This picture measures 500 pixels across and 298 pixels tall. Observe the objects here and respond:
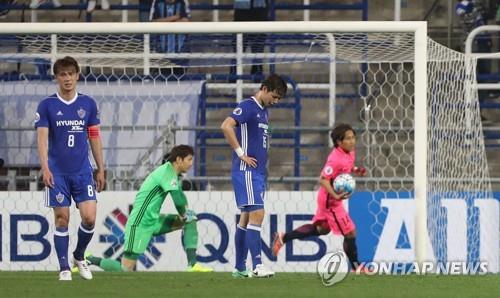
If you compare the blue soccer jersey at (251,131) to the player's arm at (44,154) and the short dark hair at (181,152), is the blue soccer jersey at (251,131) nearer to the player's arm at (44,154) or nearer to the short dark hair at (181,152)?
the player's arm at (44,154)

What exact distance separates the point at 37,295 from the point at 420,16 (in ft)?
41.0

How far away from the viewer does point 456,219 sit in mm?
15883

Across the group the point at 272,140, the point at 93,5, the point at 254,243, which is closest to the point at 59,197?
the point at 254,243

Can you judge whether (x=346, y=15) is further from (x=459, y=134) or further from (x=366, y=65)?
(x=459, y=134)

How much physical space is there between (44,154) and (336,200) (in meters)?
4.02

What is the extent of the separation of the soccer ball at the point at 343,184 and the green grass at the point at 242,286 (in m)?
1.95

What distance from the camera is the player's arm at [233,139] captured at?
12.2 metres

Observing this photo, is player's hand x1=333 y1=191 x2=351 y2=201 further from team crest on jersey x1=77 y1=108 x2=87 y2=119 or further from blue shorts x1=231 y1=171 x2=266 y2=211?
team crest on jersey x1=77 y1=108 x2=87 y2=119

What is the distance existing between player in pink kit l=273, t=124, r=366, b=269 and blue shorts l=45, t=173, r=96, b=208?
3317 mm

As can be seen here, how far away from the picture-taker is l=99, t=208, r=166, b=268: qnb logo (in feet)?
53.2

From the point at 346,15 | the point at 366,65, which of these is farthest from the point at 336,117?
the point at 346,15

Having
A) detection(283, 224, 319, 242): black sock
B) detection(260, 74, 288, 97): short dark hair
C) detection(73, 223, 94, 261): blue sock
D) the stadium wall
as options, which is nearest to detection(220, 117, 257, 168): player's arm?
detection(260, 74, 288, 97): short dark hair

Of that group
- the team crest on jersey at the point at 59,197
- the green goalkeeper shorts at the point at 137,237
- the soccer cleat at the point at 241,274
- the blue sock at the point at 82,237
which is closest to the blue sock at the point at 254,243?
the soccer cleat at the point at 241,274

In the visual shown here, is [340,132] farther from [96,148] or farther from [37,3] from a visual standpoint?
[37,3]
